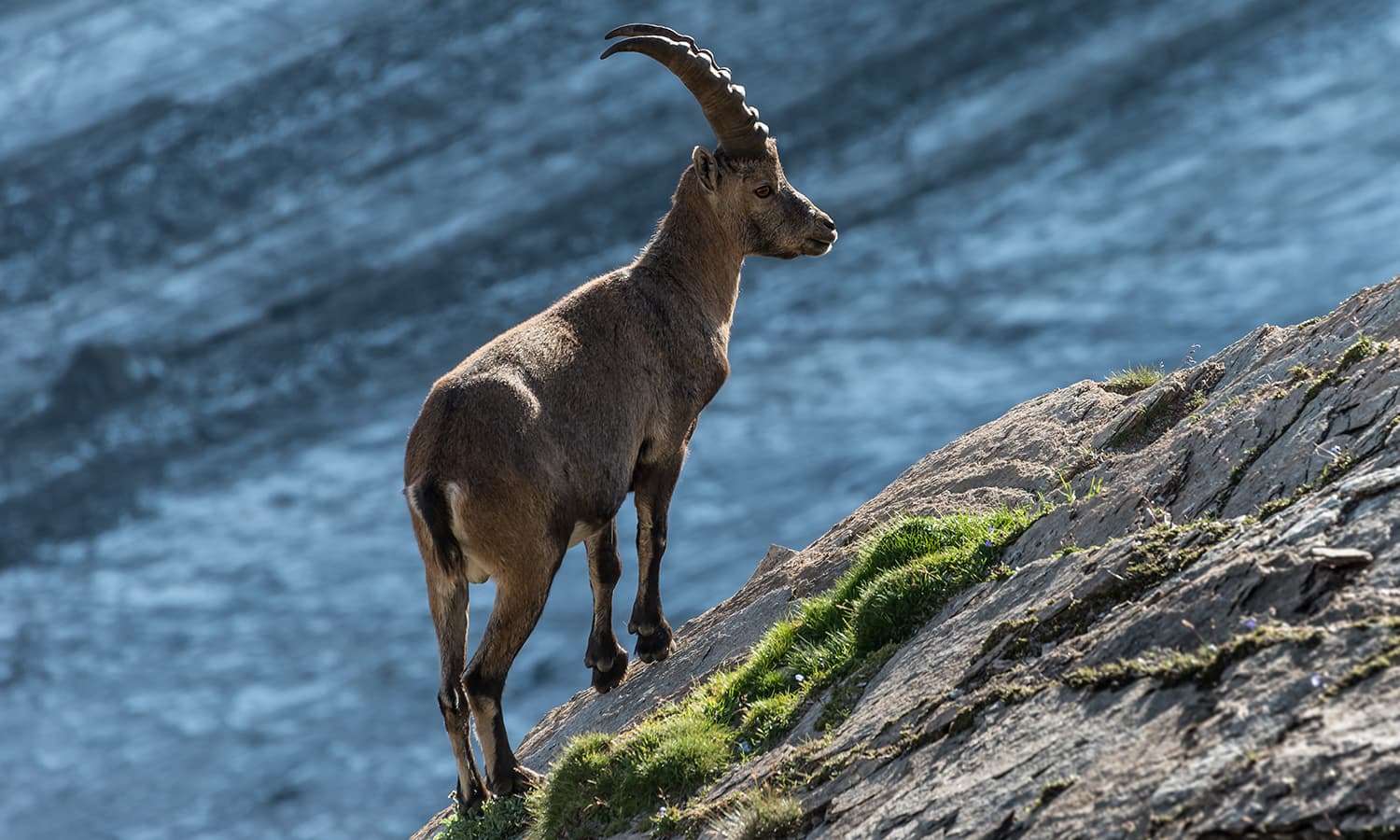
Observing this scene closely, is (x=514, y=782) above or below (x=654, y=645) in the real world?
below

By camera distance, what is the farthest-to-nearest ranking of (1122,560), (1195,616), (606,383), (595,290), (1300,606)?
(595,290) < (606,383) < (1122,560) < (1195,616) < (1300,606)

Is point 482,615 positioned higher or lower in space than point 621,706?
higher

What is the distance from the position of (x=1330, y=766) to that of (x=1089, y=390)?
736 cm

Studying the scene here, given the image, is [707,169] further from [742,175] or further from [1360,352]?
[1360,352]

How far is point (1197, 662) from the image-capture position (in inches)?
177

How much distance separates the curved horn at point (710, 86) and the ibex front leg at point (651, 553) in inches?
104

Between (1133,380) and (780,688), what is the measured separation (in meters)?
4.55

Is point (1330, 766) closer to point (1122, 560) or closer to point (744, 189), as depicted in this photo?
point (1122, 560)

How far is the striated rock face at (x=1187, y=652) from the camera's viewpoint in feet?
12.7

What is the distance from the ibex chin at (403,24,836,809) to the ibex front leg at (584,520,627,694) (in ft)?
0.04

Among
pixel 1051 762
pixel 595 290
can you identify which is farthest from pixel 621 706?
pixel 1051 762

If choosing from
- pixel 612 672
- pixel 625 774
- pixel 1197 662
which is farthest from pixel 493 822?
pixel 1197 662

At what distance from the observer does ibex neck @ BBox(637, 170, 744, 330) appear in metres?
10.4

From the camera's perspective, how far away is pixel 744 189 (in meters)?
10.9
